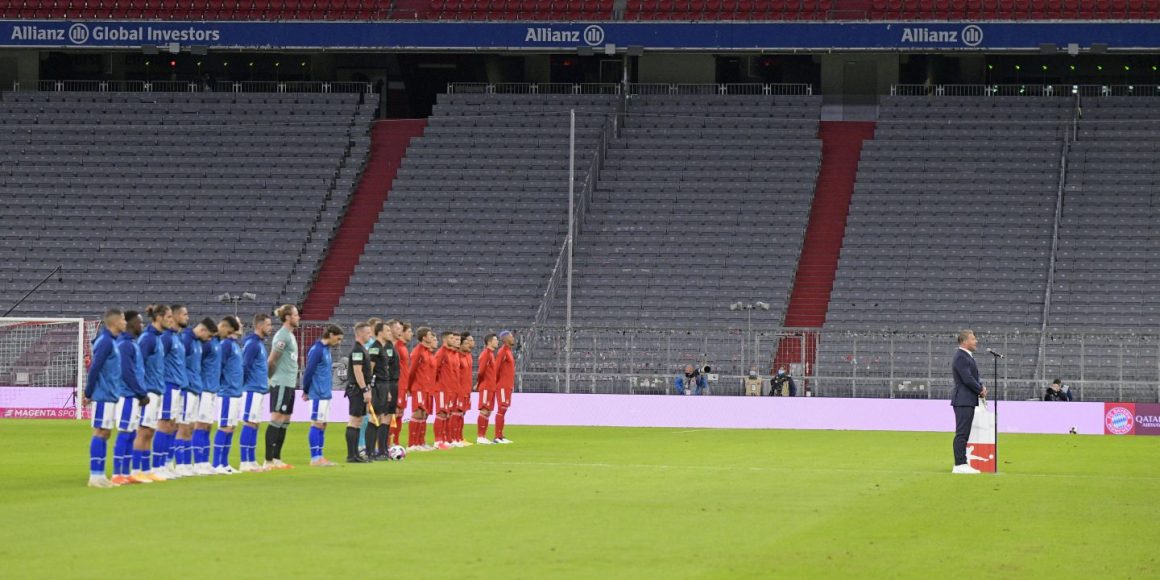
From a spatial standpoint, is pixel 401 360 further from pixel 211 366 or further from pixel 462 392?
pixel 211 366

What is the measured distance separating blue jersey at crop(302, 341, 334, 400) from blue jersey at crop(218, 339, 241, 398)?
1507 millimetres

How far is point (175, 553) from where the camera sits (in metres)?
12.9

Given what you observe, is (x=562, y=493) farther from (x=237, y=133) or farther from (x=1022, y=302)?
(x=237, y=133)

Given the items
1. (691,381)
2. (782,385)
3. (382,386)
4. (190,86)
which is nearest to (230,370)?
(382,386)

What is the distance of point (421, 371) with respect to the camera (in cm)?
2800

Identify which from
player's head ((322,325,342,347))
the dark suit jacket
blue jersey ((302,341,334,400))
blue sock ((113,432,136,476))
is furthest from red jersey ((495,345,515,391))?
blue sock ((113,432,136,476))

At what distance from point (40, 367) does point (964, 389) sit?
90.4 feet

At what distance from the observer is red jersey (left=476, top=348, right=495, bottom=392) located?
99.8 ft

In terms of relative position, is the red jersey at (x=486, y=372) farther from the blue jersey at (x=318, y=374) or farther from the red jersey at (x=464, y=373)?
the blue jersey at (x=318, y=374)

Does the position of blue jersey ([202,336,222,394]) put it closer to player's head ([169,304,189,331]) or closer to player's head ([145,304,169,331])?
player's head ([169,304,189,331])

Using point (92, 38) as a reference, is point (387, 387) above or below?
below

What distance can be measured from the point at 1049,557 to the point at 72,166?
46.6 metres

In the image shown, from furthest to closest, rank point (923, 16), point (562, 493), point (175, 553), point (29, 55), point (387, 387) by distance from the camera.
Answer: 1. point (29, 55)
2. point (923, 16)
3. point (387, 387)
4. point (562, 493)
5. point (175, 553)

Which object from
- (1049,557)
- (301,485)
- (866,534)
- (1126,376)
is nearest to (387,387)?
(301,485)
